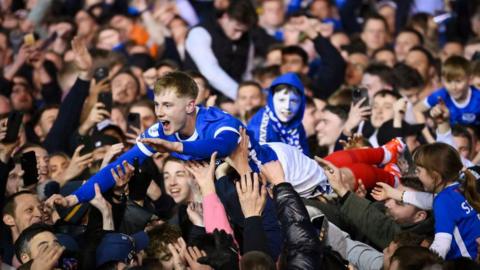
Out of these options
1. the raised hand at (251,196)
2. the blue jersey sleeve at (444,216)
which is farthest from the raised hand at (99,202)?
the blue jersey sleeve at (444,216)

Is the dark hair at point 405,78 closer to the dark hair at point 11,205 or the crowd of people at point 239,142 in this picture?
the crowd of people at point 239,142

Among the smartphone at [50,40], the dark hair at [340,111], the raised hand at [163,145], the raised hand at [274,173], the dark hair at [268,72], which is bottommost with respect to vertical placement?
the smartphone at [50,40]

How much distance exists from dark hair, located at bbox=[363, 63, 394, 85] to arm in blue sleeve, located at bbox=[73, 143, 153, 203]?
450 cm

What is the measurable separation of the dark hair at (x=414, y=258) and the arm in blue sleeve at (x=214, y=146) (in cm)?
149

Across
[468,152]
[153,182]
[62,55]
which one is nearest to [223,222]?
[153,182]

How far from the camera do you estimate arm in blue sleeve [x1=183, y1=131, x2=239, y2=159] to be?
7.40 metres

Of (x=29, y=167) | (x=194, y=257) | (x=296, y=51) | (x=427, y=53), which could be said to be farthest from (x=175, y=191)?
(x=427, y=53)

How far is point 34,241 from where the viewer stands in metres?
7.78

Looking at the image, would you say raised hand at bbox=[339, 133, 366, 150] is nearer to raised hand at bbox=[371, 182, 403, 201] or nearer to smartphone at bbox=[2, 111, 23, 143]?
raised hand at bbox=[371, 182, 403, 201]

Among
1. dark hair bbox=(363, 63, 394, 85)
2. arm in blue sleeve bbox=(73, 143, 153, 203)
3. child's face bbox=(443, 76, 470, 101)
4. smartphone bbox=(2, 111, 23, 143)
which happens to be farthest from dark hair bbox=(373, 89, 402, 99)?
smartphone bbox=(2, 111, 23, 143)

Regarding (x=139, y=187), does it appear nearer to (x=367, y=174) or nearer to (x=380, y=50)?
(x=367, y=174)

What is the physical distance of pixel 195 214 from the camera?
7906 millimetres

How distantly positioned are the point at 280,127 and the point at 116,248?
2.89m

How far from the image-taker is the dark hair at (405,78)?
12031 mm
